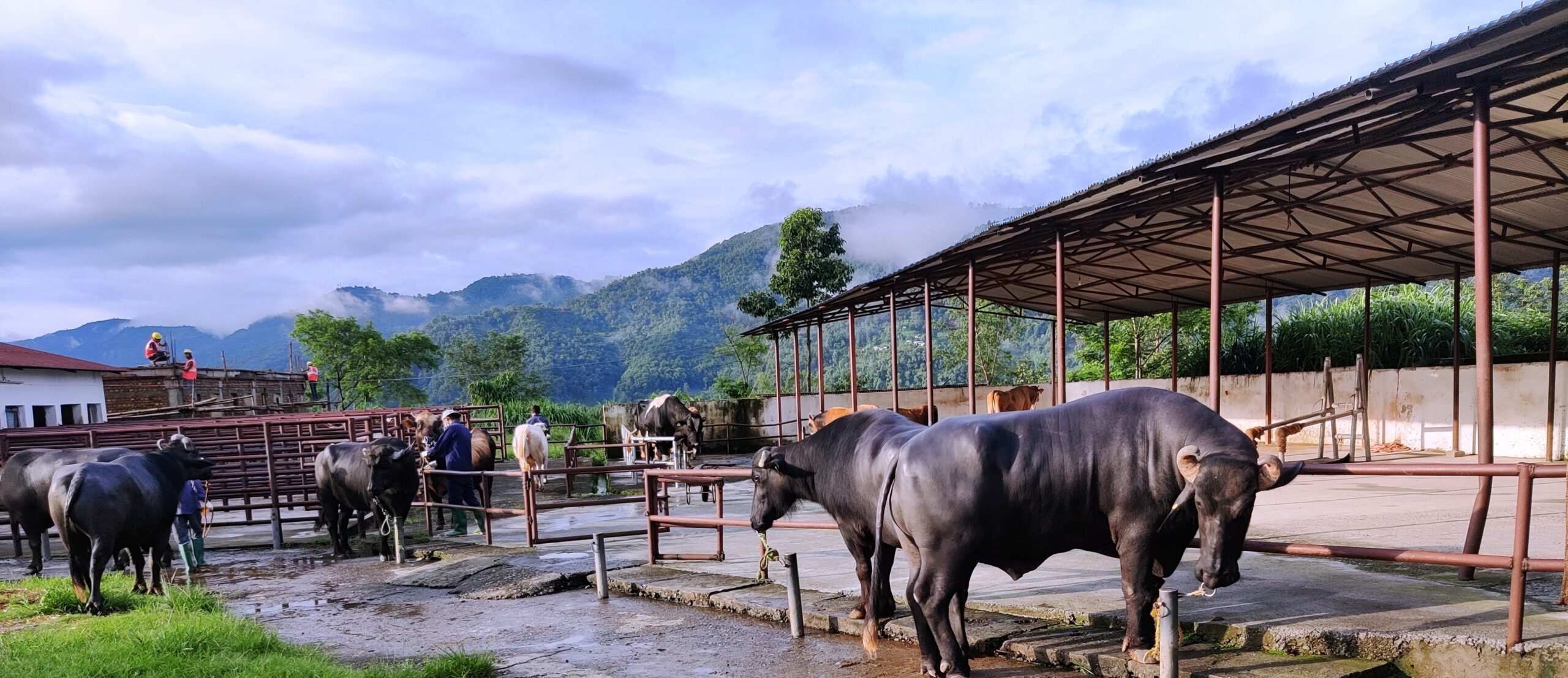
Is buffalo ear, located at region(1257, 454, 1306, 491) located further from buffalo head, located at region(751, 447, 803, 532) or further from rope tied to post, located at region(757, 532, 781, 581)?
rope tied to post, located at region(757, 532, 781, 581)

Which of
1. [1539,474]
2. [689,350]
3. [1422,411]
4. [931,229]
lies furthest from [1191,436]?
[931,229]

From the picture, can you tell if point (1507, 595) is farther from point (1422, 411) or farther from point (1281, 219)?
point (1422, 411)

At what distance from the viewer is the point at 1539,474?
3984 millimetres

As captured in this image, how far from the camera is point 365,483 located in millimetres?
10609

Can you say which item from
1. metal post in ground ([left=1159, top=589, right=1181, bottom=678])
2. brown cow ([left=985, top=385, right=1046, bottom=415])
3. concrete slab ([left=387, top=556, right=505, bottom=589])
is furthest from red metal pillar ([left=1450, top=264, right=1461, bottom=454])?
concrete slab ([left=387, top=556, right=505, bottom=589])

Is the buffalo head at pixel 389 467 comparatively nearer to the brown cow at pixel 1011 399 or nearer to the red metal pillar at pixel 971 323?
the red metal pillar at pixel 971 323

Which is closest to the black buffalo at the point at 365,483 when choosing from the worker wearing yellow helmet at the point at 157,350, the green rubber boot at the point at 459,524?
the green rubber boot at the point at 459,524

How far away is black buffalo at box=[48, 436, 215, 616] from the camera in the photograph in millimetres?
7605

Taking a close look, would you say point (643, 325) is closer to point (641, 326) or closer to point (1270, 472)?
point (641, 326)

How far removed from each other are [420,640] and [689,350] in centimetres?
10990

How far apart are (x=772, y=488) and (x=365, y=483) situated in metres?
6.41

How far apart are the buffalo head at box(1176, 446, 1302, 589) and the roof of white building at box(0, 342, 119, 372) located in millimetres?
25377

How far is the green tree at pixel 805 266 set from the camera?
31.1 metres

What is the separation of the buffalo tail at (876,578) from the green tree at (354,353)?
43100mm
